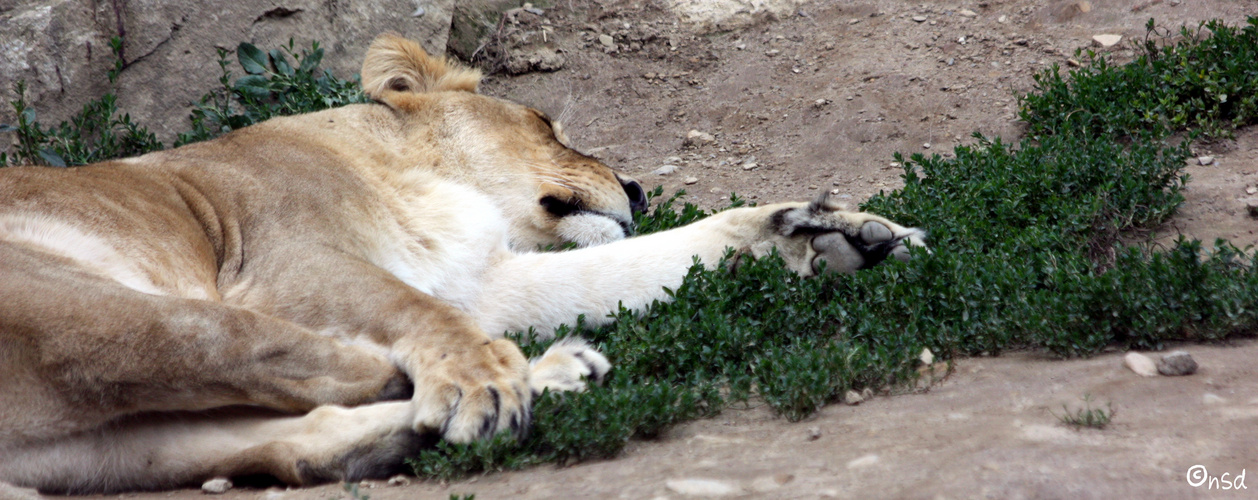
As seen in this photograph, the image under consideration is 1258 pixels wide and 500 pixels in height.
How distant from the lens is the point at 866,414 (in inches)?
110

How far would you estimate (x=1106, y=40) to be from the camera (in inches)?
238

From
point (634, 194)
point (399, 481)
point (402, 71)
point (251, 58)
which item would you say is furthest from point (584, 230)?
Answer: point (251, 58)

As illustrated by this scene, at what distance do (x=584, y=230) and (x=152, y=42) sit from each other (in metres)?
2.78

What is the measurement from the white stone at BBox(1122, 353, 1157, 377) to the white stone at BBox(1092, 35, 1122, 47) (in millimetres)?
3728

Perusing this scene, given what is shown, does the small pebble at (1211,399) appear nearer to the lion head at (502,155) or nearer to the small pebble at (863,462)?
the small pebble at (863,462)

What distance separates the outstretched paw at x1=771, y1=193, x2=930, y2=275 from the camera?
3836 millimetres

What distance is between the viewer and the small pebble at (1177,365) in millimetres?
2746

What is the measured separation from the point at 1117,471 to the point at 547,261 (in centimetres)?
245

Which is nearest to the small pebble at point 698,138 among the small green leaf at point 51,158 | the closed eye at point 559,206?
the closed eye at point 559,206

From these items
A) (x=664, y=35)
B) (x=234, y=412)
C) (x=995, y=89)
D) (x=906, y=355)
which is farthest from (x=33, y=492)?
(x=664, y=35)

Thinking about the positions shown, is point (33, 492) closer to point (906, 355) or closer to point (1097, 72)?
point (906, 355)

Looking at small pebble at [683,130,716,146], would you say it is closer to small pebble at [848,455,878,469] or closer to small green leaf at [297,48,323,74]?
small green leaf at [297,48,323,74]

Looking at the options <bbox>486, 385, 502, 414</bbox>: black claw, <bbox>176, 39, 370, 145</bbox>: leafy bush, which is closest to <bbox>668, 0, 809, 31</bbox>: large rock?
<bbox>176, 39, 370, 145</bbox>: leafy bush

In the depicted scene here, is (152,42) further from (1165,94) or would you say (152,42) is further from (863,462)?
(1165,94)
